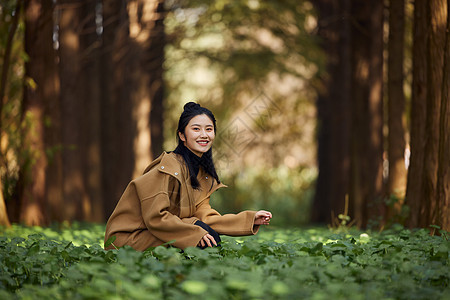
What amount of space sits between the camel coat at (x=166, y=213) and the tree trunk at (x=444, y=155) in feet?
8.68

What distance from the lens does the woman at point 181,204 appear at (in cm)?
535

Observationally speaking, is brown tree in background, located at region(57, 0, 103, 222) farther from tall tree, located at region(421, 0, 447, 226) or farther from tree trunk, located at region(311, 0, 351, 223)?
tall tree, located at region(421, 0, 447, 226)

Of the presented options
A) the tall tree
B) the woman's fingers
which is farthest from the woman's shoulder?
the tall tree

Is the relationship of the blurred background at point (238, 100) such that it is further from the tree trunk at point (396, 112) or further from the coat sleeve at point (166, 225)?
the coat sleeve at point (166, 225)

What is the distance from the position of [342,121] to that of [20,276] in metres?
11.2

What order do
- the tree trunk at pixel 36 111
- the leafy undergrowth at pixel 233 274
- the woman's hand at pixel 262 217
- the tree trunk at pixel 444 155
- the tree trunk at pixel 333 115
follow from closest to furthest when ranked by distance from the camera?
the leafy undergrowth at pixel 233 274, the woman's hand at pixel 262 217, the tree trunk at pixel 444 155, the tree trunk at pixel 36 111, the tree trunk at pixel 333 115

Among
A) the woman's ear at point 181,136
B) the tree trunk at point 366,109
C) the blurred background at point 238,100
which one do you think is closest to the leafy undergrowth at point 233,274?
the woman's ear at point 181,136

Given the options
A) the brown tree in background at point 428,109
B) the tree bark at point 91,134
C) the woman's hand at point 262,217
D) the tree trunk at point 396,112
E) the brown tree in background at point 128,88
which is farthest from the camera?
the tree bark at point 91,134

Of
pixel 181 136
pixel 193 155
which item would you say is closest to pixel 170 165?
pixel 193 155

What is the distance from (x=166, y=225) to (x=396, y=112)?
18.8 ft

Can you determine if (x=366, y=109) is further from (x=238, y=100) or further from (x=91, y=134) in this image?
(x=238, y=100)

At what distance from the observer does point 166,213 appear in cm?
535

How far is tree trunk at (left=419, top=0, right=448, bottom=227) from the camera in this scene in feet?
25.2

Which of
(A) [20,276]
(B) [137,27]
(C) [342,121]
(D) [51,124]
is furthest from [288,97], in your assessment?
(A) [20,276]
